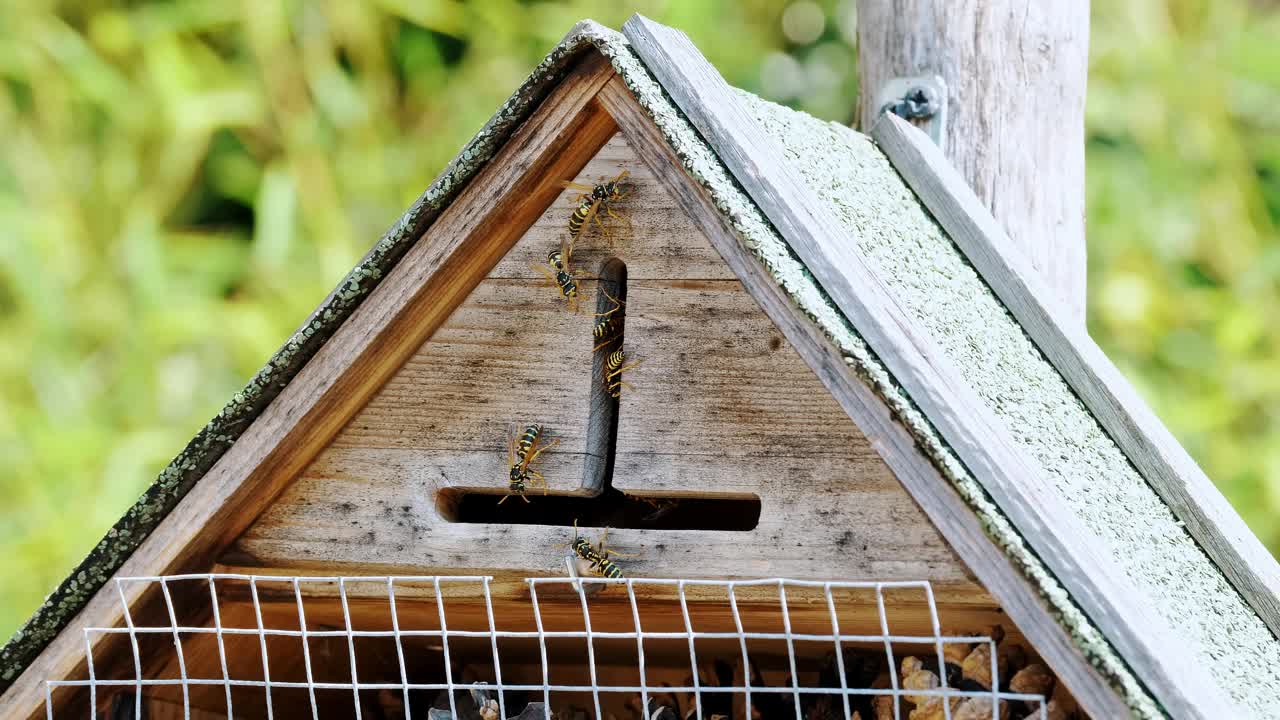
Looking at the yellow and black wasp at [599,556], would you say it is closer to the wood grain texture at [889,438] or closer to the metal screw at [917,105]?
the wood grain texture at [889,438]

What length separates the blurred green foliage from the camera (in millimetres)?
3740

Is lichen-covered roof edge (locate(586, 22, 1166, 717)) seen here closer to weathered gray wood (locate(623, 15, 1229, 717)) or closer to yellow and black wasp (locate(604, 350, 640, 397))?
weathered gray wood (locate(623, 15, 1229, 717))

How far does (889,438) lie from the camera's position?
1117 millimetres

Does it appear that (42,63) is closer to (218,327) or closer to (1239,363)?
(218,327)

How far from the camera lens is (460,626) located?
4.99 ft

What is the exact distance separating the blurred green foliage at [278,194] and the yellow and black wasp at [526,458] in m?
2.65

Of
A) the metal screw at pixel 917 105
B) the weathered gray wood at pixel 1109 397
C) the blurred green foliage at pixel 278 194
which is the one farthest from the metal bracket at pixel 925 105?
the blurred green foliage at pixel 278 194

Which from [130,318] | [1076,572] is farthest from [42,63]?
[1076,572]

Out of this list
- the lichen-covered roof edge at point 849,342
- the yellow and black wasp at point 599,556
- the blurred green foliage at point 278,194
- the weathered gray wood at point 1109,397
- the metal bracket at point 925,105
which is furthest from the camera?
the blurred green foliage at point 278,194

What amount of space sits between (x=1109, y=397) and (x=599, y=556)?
621 millimetres

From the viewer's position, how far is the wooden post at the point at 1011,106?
5.76 feet

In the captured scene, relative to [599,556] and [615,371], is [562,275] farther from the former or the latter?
[599,556]

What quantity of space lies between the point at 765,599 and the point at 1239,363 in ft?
9.63

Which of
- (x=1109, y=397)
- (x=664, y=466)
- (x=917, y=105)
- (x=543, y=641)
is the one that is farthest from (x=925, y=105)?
(x=543, y=641)
